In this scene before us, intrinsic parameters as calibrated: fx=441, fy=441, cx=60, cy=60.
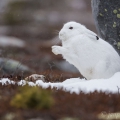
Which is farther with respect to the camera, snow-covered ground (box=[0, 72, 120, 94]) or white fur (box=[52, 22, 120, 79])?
white fur (box=[52, 22, 120, 79])

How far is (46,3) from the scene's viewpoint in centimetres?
5184

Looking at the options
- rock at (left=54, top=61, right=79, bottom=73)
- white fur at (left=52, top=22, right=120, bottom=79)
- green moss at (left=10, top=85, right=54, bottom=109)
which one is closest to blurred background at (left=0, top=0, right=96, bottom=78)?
rock at (left=54, top=61, right=79, bottom=73)

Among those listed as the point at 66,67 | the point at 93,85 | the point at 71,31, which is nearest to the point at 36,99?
the point at 93,85

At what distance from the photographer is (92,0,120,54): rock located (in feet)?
32.9

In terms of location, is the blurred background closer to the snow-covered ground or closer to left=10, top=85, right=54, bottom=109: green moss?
the snow-covered ground

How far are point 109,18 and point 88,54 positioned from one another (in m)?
1.70

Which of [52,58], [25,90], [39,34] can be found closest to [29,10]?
[39,34]

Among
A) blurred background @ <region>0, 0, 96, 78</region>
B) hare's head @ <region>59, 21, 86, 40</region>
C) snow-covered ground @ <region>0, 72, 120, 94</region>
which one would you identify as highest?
blurred background @ <region>0, 0, 96, 78</region>

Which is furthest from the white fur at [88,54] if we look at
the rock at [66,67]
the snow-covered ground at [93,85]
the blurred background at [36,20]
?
the blurred background at [36,20]

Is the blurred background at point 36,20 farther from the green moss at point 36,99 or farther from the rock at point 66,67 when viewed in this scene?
the green moss at point 36,99

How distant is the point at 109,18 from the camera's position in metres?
10.1

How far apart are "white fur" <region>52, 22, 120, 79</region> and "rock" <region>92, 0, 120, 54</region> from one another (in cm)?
116

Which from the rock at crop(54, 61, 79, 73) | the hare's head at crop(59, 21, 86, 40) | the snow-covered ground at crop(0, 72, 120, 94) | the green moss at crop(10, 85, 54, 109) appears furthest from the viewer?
the rock at crop(54, 61, 79, 73)

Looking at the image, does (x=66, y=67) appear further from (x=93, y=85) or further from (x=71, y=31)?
(x=93, y=85)
